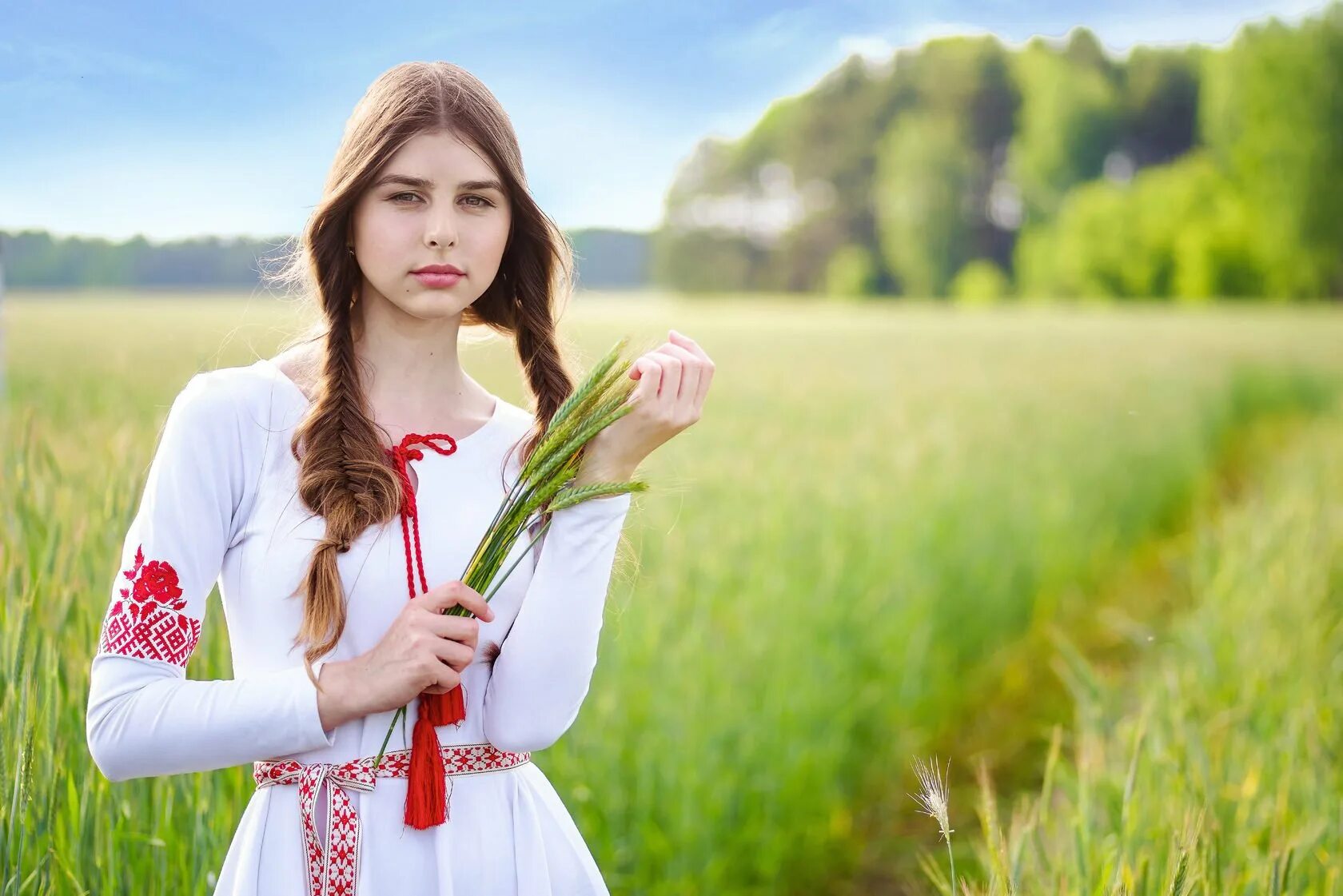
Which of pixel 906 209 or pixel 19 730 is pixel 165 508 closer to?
pixel 19 730

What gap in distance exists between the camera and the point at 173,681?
1.22m

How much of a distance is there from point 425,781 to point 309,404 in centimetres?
46

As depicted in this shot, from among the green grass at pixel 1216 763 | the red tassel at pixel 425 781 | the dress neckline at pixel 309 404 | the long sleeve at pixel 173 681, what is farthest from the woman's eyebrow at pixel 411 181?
the green grass at pixel 1216 763

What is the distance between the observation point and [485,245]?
135 cm

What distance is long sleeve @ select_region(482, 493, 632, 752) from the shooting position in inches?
52.3

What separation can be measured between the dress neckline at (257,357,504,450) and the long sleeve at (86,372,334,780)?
144 mm

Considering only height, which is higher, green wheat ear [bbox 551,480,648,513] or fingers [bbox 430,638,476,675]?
green wheat ear [bbox 551,480,648,513]

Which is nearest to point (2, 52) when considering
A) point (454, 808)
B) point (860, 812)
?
point (454, 808)

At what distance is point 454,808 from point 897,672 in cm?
273

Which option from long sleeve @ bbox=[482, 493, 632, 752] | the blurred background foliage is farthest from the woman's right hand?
the blurred background foliage

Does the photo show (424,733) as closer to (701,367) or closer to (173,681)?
(173,681)

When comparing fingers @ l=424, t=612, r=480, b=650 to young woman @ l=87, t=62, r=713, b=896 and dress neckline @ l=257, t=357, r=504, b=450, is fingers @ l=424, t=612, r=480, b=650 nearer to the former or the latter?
young woman @ l=87, t=62, r=713, b=896

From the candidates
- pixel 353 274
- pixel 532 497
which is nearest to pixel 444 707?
pixel 532 497

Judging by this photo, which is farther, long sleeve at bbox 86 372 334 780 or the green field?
the green field
